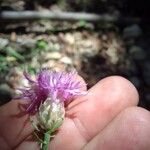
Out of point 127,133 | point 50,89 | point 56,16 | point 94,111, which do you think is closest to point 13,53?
point 56,16

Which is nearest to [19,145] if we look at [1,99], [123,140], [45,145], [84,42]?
[45,145]

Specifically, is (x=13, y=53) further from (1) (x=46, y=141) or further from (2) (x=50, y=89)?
(1) (x=46, y=141)

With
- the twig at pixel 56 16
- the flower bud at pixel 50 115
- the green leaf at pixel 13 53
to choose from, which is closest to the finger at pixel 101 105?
the flower bud at pixel 50 115

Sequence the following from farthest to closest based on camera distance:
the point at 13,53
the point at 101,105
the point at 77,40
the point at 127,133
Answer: the point at 77,40 → the point at 13,53 → the point at 101,105 → the point at 127,133

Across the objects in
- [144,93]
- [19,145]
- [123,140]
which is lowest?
[144,93]

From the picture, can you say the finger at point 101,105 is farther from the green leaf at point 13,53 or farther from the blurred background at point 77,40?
the green leaf at point 13,53

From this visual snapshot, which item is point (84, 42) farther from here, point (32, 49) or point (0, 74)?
point (0, 74)
